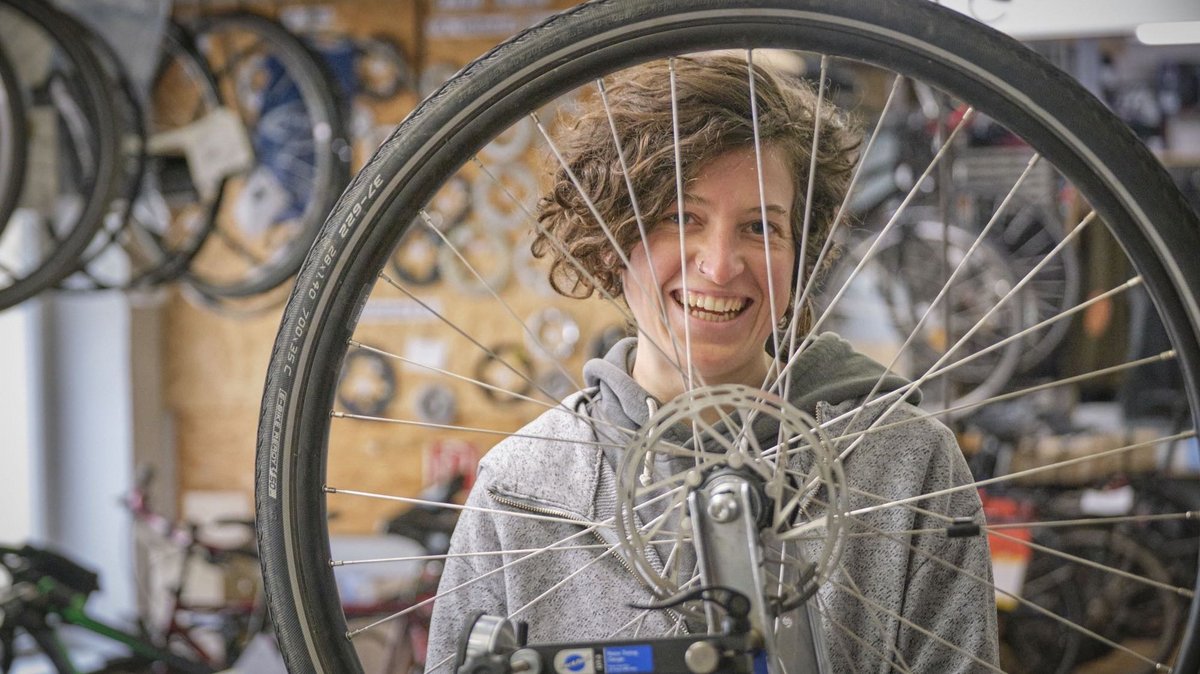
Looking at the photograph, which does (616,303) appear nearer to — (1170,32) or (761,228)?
(761,228)

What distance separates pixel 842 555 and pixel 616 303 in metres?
0.29

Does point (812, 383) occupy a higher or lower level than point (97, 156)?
lower

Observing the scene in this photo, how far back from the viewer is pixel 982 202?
13.9 feet

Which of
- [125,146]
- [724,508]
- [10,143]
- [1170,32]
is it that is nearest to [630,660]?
[724,508]

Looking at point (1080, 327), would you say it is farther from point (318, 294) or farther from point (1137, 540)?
point (318, 294)

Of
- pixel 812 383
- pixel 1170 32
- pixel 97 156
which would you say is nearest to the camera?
pixel 812 383

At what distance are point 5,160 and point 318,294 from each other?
216 cm

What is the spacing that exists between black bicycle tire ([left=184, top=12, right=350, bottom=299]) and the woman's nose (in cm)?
245

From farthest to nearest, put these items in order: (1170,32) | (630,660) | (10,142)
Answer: (10,142), (1170,32), (630,660)

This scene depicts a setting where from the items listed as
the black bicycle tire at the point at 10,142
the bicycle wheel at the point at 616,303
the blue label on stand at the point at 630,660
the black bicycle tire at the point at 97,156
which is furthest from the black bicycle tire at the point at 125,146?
the blue label on stand at the point at 630,660

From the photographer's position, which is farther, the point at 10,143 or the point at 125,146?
the point at 125,146

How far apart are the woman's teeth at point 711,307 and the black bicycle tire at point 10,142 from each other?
7.32ft

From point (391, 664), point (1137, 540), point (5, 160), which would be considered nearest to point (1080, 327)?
point (1137, 540)

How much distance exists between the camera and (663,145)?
104 cm
